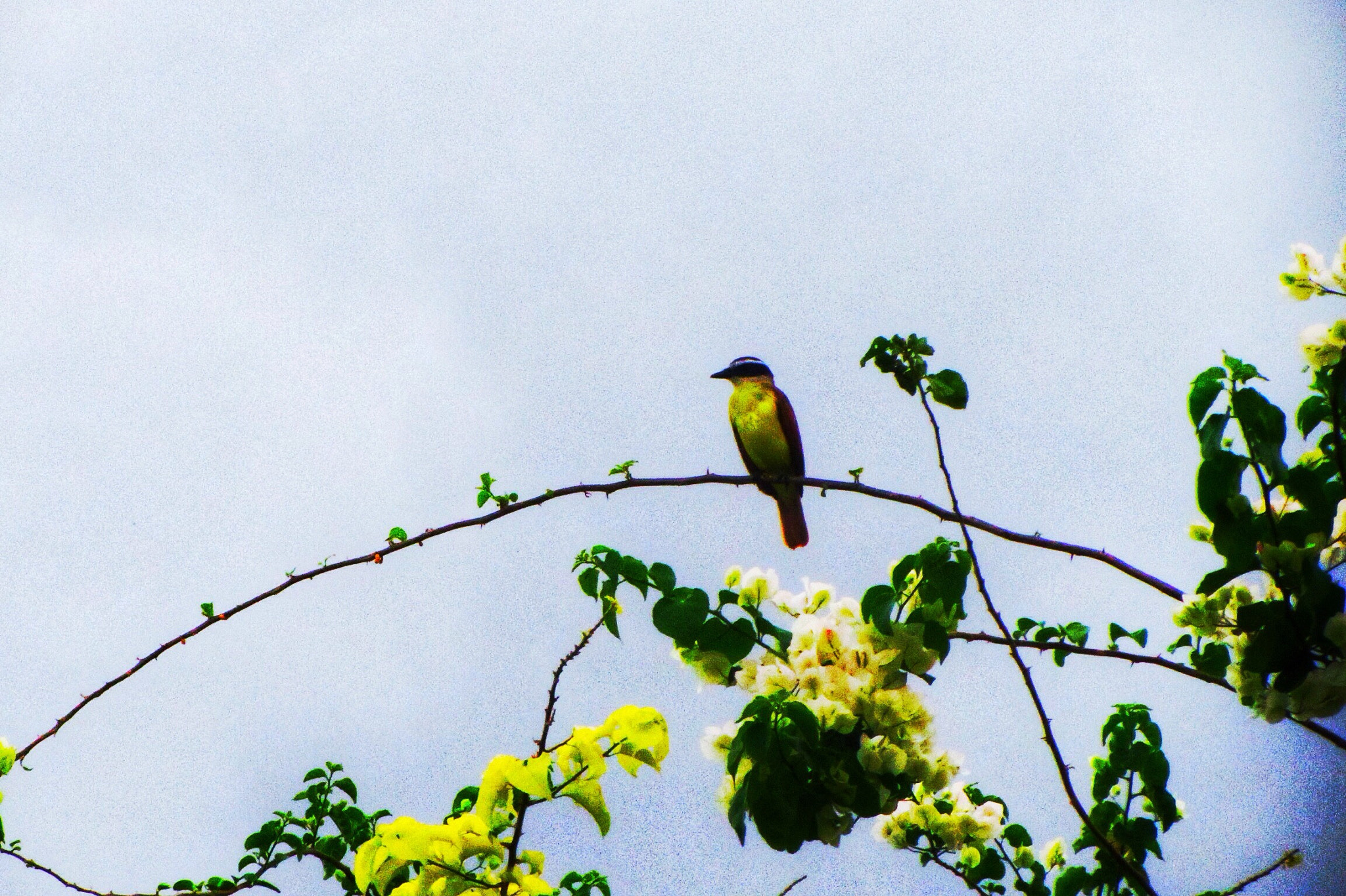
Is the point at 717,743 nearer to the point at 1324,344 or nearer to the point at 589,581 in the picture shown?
the point at 589,581

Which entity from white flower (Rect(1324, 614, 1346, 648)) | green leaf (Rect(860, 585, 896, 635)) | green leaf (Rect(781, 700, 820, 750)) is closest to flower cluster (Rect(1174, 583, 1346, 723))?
white flower (Rect(1324, 614, 1346, 648))

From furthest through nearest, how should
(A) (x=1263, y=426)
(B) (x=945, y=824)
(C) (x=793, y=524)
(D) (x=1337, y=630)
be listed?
(C) (x=793, y=524), (B) (x=945, y=824), (A) (x=1263, y=426), (D) (x=1337, y=630)

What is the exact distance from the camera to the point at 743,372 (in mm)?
7387

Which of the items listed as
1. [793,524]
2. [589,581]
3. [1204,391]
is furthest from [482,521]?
[793,524]

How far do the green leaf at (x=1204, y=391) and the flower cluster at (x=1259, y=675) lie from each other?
33 centimetres

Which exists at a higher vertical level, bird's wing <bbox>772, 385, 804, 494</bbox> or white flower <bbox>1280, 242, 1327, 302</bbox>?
bird's wing <bbox>772, 385, 804, 494</bbox>

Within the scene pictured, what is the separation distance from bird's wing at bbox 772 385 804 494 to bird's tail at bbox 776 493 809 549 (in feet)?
1.08

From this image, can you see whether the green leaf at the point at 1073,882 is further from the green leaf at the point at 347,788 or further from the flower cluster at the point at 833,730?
the green leaf at the point at 347,788

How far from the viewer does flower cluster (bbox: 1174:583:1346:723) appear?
5.42ft

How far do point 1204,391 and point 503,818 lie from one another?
1477mm

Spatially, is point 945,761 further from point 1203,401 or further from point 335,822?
point 335,822

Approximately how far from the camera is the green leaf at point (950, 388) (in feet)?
7.70

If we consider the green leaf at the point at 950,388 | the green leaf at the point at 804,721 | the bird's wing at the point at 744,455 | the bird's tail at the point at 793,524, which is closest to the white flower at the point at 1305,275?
the green leaf at the point at 950,388

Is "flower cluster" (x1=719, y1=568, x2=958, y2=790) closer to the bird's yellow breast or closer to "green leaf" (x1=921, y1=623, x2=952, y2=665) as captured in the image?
"green leaf" (x1=921, y1=623, x2=952, y2=665)
